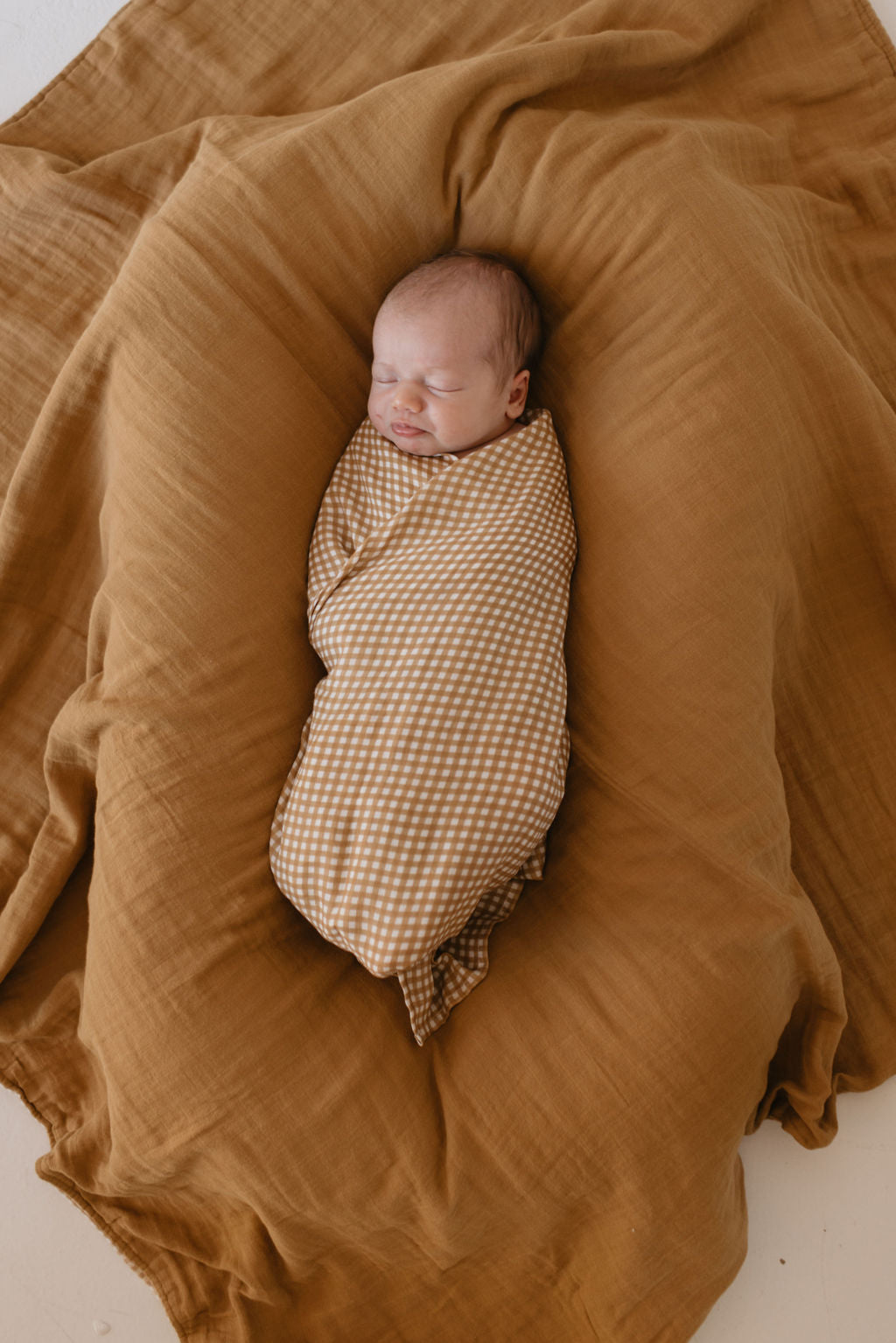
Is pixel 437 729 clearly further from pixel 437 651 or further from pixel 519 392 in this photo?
pixel 519 392

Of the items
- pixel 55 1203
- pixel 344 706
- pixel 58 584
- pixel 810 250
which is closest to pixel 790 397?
pixel 810 250

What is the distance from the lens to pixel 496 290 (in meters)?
1.24

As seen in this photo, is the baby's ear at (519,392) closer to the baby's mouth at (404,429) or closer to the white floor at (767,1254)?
the baby's mouth at (404,429)

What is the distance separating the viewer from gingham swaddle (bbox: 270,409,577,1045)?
3.70ft

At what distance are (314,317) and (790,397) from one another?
58 centimetres

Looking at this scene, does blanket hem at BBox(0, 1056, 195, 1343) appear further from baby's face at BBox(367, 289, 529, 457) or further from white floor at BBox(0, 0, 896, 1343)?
baby's face at BBox(367, 289, 529, 457)

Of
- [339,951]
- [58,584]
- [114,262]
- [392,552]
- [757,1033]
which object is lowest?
[757,1033]

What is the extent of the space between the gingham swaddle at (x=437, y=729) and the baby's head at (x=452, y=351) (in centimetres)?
5

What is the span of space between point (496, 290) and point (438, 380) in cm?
12

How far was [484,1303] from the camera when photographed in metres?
1.25

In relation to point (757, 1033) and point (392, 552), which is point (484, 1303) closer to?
point (757, 1033)

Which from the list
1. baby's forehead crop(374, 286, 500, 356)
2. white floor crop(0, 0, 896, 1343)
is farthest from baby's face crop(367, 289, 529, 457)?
white floor crop(0, 0, 896, 1343)

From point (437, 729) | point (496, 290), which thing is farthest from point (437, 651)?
point (496, 290)

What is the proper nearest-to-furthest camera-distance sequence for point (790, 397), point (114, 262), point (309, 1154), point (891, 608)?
1. point (309, 1154)
2. point (790, 397)
3. point (891, 608)
4. point (114, 262)
